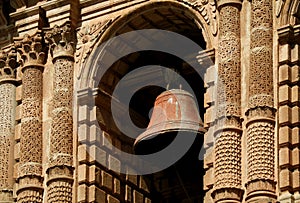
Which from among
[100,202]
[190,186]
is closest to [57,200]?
[100,202]

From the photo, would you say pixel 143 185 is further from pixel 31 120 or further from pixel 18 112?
pixel 18 112

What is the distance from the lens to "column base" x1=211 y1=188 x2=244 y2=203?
1074 inches

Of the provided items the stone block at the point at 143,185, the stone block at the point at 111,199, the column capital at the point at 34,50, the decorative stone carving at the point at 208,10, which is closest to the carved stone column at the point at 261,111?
the decorative stone carving at the point at 208,10

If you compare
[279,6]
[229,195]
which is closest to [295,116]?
[229,195]

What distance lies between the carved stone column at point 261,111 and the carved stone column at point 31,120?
11.2 feet

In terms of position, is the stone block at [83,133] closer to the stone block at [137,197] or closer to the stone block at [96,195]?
the stone block at [96,195]

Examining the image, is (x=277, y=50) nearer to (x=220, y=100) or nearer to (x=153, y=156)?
(x=220, y=100)

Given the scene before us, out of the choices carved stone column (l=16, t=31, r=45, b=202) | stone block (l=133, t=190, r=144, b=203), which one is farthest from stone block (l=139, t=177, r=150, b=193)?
carved stone column (l=16, t=31, r=45, b=202)

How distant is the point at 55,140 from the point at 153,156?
57.9 inches

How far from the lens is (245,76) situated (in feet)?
92.2

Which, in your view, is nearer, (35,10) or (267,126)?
(267,126)

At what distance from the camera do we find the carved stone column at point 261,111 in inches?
1067

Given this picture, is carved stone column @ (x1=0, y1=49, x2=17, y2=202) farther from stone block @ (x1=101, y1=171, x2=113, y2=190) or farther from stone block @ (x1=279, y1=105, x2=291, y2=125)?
stone block @ (x1=279, y1=105, x2=291, y2=125)

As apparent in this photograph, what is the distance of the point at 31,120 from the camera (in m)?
29.8
